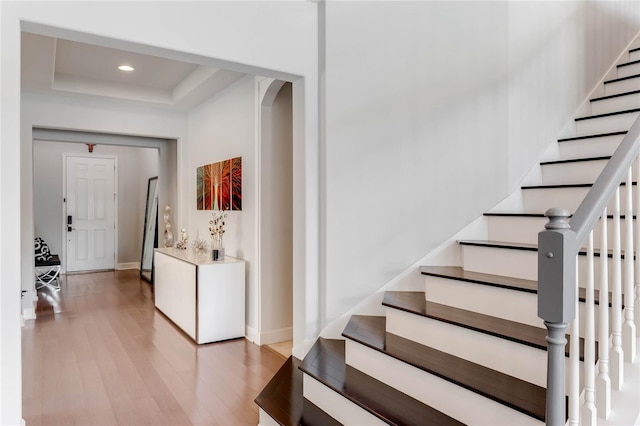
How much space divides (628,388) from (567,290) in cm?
72

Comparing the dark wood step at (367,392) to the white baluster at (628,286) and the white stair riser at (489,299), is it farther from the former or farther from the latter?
the white baluster at (628,286)

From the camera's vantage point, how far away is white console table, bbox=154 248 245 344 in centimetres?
403

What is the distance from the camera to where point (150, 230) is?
7754 mm

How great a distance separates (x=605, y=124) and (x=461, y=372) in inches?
96.2

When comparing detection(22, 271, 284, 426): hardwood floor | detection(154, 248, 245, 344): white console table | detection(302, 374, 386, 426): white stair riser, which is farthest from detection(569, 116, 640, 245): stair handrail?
detection(154, 248, 245, 344): white console table

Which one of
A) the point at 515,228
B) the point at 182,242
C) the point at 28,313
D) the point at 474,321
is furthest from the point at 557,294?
the point at 28,313

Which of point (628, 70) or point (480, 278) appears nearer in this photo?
point (480, 278)

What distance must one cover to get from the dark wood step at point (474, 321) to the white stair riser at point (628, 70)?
9.26 feet

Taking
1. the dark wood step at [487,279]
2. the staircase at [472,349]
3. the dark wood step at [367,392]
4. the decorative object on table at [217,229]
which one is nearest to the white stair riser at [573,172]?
the staircase at [472,349]

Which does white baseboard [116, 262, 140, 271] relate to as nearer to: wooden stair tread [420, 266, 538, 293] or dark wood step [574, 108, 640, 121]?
wooden stair tread [420, 266, 538, 293]

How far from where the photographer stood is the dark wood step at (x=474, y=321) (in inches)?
69.2

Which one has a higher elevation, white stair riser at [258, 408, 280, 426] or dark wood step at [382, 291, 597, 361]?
dark wood step at [382, 291, 597, 361]

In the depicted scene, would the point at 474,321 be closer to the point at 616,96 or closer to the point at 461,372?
the point at 461,372

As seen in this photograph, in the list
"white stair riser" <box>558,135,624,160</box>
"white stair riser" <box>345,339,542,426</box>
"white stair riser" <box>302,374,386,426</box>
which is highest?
"white stair riser" <box>558,135,624,160</box>
